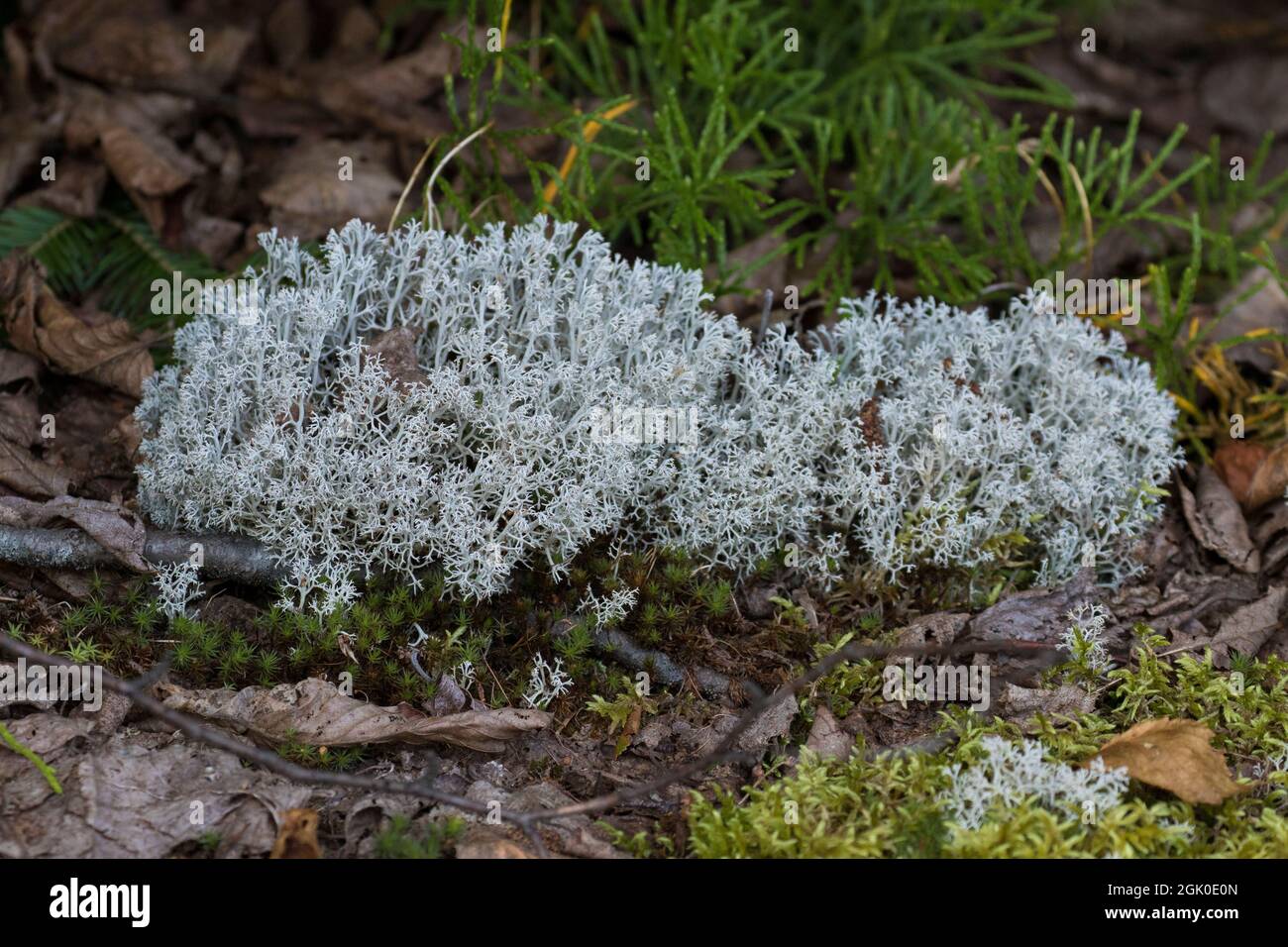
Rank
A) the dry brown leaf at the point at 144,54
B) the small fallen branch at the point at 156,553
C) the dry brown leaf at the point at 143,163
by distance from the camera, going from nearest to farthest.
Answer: the small fallen branch at the point at 156,553
the dry brown leaf at the point at 143,163
the dry brown leaf at the point at 144,54

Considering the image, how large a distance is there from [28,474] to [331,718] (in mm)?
1510

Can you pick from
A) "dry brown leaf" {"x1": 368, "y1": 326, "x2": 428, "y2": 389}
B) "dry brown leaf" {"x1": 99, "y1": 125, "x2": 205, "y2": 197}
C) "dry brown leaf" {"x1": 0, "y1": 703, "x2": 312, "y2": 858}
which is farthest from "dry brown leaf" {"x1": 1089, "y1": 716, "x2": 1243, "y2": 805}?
"dry brown leaf" {"x1": 99, "y1": 125, "x2": 205, "y2": 197}

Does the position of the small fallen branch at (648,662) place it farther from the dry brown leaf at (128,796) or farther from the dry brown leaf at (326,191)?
the dry brown leaf at (326,191)

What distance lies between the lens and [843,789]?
3082mm

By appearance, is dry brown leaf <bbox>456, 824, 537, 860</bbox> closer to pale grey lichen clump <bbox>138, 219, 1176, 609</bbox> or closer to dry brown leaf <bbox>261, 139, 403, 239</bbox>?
pale grey lichen clump <bbox>138, 219, 1176, 609</bbox>

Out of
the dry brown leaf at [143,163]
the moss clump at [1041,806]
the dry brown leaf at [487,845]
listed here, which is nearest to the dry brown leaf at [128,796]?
the dry brown leaf at [487,845]

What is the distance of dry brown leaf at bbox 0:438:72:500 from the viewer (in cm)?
383

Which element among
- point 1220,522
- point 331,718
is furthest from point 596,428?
point 1220,522

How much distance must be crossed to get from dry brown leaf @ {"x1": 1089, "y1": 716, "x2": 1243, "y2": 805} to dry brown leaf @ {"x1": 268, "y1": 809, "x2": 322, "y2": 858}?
2.12 m

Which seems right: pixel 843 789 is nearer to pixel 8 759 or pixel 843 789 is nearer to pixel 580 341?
pixel 580 341

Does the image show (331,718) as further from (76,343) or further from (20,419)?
(76,343)

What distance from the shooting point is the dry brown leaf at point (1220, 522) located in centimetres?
424

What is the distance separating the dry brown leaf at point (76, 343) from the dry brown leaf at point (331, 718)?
154 centimetres

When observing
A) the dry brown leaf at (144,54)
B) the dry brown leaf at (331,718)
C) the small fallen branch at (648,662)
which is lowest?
the dry brown leaf at (331,718)
